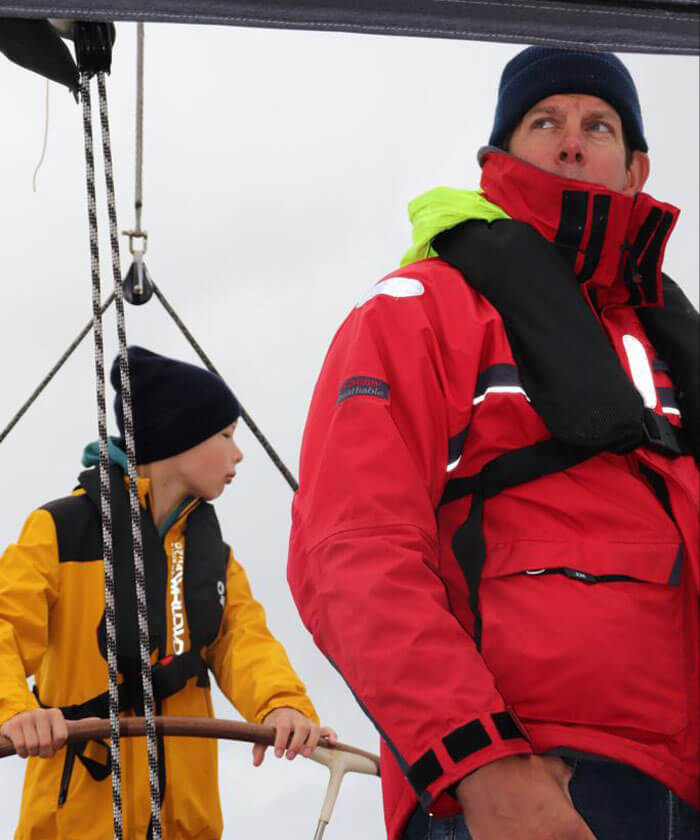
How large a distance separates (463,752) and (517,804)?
0.06 metres

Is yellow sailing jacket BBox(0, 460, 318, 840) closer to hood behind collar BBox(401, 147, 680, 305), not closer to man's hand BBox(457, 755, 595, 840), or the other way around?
hood behind collar BBox(401, 147, 680, 305)

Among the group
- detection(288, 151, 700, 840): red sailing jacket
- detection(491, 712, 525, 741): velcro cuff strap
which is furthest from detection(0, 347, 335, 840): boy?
detection(491, 712, 525, 741): velcro cuff strap

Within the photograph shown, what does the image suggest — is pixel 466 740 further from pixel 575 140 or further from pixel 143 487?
pixel 143 487

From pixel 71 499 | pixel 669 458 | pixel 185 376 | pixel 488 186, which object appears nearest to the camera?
pixel 669 458

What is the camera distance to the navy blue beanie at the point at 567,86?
158 cm

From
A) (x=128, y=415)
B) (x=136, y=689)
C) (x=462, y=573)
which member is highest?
(x=128, y=415)

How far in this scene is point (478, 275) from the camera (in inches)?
53.2

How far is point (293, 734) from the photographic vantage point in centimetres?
221

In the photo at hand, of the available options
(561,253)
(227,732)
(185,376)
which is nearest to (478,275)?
(561,253)

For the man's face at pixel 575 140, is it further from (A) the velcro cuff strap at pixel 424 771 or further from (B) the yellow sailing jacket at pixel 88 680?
(B) the yellow sailing jacket at pixel 88 680

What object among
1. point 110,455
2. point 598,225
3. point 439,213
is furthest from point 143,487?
point 598,225

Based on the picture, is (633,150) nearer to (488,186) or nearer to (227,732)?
(488,186)

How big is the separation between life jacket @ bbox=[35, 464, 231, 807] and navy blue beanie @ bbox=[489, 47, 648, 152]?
1167 mm

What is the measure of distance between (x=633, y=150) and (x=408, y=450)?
0.69 m
